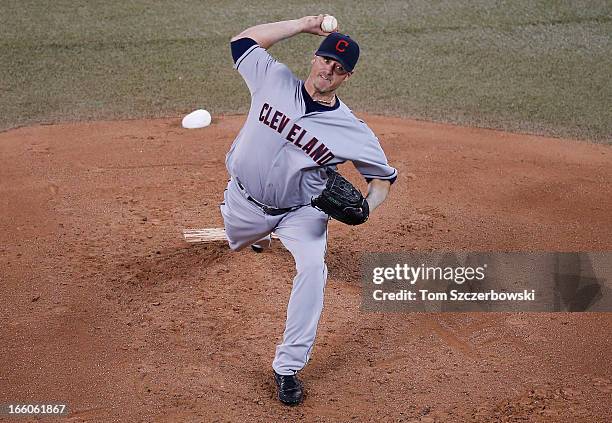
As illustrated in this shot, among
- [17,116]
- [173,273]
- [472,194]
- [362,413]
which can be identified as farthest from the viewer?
[17,116]

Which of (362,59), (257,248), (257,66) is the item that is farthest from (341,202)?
(362,59)

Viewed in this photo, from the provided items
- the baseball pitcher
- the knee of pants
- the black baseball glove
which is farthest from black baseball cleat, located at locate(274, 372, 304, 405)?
the black baseball glove

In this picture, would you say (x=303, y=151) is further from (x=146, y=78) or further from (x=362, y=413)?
(x=146, y=78)

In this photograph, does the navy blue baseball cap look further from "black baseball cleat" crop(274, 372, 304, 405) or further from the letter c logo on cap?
"black baseball cleat" crop(274, 372, 304, 405)

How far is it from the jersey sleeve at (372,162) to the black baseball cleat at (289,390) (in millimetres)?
1206

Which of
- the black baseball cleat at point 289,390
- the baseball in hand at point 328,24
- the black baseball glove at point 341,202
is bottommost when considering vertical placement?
the black baseball cleat at point 289,390

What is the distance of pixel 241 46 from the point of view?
520 centimetres

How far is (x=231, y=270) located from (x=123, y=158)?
7.01ft

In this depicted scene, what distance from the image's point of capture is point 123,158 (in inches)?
307

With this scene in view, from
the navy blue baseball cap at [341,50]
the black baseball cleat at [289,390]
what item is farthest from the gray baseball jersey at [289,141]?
the black baseball cleat at [289,390]

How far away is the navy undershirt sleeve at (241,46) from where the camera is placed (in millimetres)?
5180

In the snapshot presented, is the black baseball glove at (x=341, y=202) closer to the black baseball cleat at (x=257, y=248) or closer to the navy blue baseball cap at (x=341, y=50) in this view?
the navy blue baseball cap at (x=341, y=50)

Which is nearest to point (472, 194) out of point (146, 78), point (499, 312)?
point (499, 312)

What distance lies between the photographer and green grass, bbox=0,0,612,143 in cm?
909
